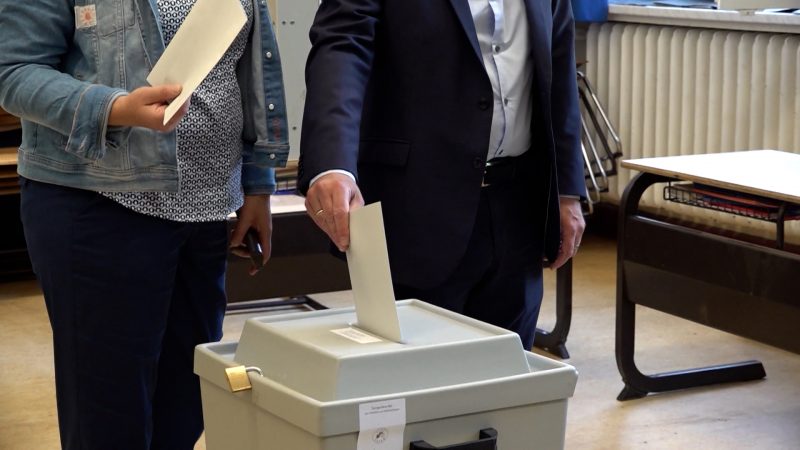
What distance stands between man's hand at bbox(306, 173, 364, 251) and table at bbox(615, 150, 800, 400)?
1.59 metres

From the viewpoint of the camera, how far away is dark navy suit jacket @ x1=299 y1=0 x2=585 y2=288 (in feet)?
5.72

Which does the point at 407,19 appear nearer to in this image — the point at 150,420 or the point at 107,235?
the point at 107,235

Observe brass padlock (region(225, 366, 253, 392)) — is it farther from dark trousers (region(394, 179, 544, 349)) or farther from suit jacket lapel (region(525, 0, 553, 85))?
suit jacket lapel (region(525, 0, 553, 85))

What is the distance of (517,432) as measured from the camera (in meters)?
1.30

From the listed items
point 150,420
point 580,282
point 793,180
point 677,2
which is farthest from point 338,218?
point 677,2

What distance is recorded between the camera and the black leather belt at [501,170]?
1.85 m

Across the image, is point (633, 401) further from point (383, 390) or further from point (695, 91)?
point (383, 390)

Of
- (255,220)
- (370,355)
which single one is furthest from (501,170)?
(370,355)

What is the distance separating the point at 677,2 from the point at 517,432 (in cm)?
403

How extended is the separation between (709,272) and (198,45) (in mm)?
2171

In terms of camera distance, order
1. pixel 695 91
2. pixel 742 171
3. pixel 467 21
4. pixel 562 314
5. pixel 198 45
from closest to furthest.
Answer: pixel 198 45
pixel 467 21
pixel 742 171
pixel 562 314
pixel 695 91

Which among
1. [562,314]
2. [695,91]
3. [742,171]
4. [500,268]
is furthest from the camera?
[695,91]

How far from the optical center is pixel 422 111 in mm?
1796

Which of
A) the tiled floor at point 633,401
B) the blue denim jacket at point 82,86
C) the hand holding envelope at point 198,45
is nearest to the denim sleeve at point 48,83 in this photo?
the blue denim jacket at point 82,86
